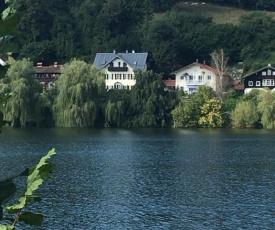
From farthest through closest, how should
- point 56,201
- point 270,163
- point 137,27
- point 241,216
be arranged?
point 137,27 < point 270,163 < point 56,201 < point 241,216

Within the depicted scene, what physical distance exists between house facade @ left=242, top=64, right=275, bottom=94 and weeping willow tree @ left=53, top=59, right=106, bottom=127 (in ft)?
57.8

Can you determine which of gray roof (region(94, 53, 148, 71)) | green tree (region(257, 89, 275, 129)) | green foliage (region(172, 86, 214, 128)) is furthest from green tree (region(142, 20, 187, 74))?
green tree (region(257, 89, 275, 129))

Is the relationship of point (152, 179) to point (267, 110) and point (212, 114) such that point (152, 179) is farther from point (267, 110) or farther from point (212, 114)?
point (212, 114)

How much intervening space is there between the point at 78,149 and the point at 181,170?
9945 millimetres

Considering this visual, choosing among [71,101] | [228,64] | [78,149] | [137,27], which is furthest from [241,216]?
[137,27]

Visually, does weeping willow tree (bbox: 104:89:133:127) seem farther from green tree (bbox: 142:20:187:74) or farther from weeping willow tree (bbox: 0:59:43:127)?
green tree (bbox: 142:20:187:74)

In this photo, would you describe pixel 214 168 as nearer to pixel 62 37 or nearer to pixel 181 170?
pixel 181 170

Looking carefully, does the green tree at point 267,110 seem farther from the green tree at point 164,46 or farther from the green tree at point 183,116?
the green tree at point 164,46

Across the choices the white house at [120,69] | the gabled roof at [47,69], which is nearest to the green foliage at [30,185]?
the white house at [120,69]

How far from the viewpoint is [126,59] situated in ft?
237

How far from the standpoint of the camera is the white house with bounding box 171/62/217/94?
2757 inches

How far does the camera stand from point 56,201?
22188 millimetres

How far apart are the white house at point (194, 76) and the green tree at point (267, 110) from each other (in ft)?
52.7

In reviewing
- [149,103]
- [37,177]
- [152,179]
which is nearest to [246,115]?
[149,103]
